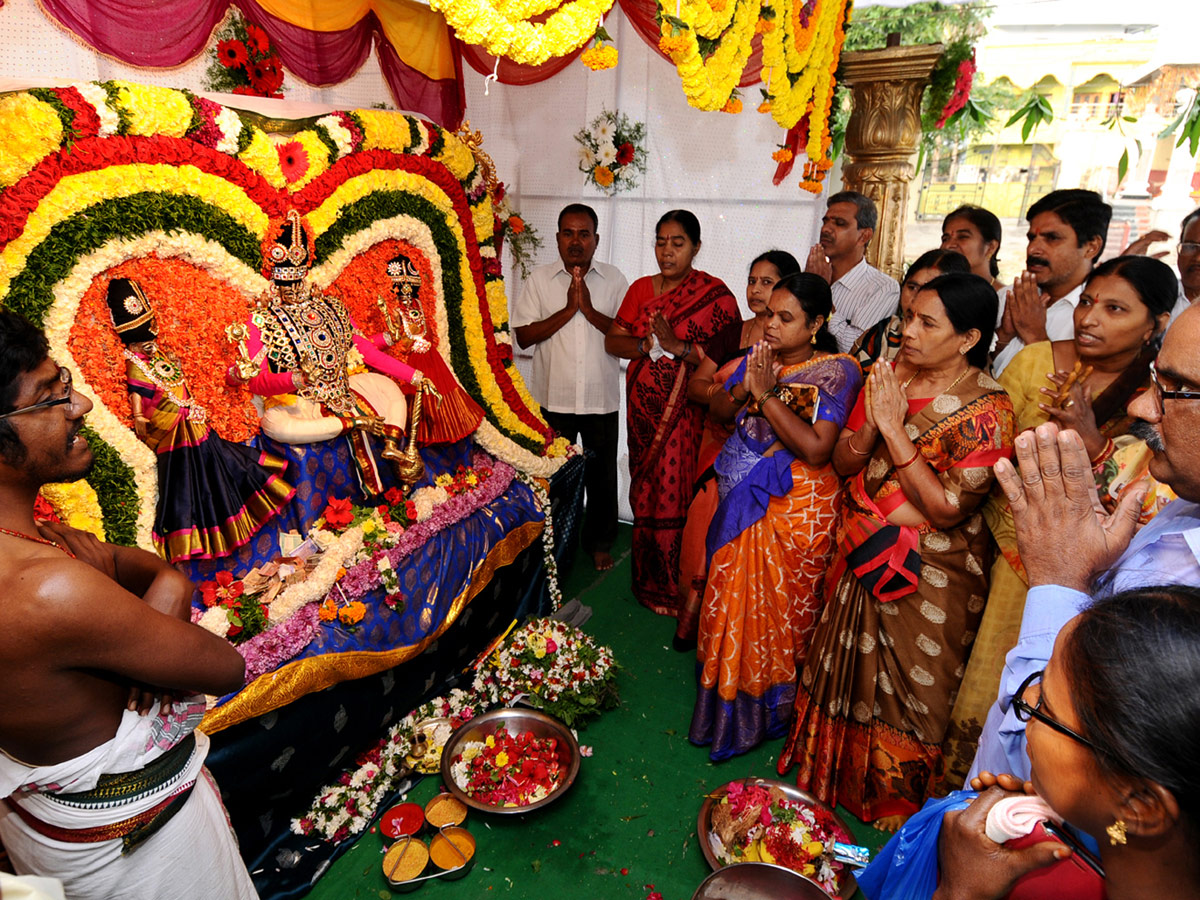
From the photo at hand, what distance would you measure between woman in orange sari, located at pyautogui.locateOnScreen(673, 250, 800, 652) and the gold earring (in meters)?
2.64

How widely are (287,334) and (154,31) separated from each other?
203 centimetres

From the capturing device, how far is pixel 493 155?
5.35 meters

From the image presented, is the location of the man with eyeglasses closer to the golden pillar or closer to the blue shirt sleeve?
the blue shirt sleeve

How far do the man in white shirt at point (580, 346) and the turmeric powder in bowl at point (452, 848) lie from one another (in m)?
2.33

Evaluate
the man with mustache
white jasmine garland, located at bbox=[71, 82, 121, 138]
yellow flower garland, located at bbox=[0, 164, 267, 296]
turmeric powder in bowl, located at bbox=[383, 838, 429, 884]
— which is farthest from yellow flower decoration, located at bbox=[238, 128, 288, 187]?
the man with mustache

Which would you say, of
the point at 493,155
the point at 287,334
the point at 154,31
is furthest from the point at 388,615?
the point at 493,155

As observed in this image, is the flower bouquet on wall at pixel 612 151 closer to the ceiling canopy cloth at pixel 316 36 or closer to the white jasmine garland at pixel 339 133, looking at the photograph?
the ceiling canopy cloth at pixel 316 36

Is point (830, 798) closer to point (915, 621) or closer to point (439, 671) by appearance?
point (915, 621)

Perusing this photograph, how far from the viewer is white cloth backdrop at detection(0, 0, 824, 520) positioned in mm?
4516

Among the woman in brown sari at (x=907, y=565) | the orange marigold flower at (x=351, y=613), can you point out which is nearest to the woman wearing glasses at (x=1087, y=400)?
the woman in brown sari at (x=907, y=565)

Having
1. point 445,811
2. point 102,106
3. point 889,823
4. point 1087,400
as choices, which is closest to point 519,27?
point 102,106

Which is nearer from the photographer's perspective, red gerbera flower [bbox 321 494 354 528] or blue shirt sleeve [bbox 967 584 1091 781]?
blue shirt sleeve [bbox 967 584 1091 781]

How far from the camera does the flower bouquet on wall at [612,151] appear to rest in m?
4.86

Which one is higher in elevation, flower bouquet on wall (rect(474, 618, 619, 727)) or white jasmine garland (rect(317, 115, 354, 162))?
white jasmine garland (rect(317, 115, 354, 162))
